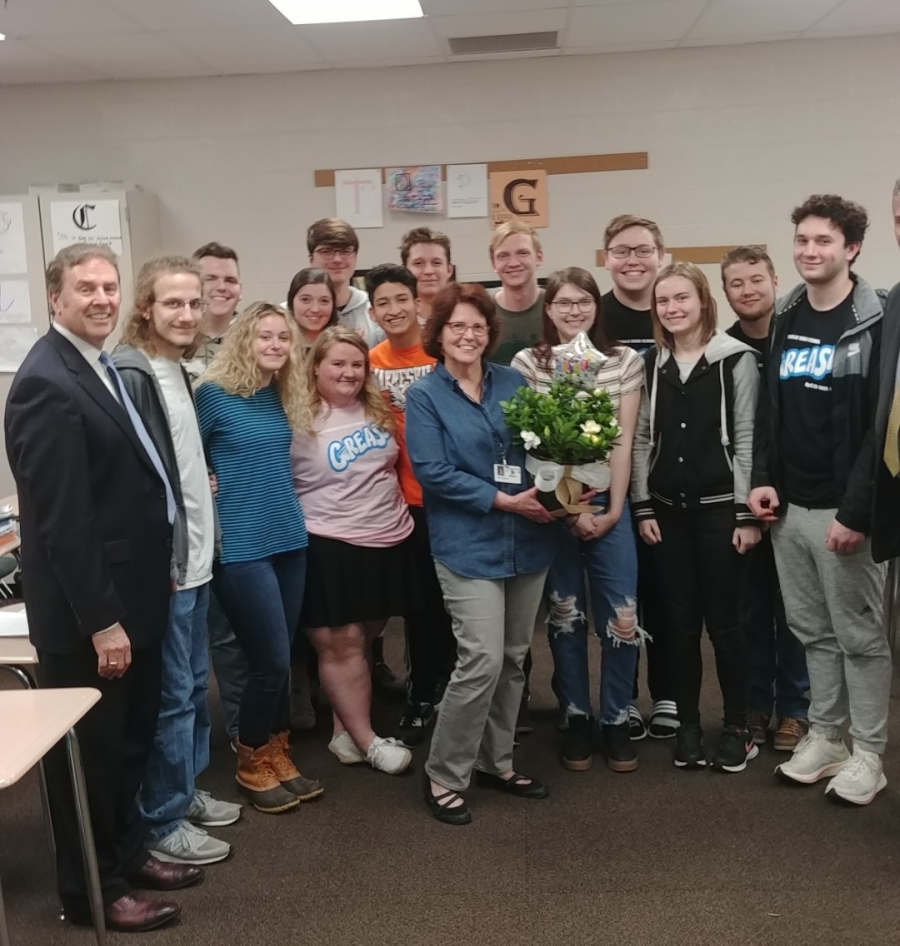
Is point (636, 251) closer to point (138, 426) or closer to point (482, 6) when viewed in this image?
point (138, 426)

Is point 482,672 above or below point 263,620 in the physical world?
below

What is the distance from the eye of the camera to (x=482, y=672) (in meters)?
2.50

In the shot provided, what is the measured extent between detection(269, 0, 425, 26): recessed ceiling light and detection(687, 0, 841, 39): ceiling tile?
4.89ft

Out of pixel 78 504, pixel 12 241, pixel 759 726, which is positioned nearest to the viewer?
pixel 78 504

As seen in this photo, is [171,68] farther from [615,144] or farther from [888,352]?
[888,352]

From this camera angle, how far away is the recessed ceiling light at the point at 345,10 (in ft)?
13.4

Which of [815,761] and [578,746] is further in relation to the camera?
[578,746]

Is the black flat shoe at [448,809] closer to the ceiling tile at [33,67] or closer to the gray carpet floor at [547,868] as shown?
the gray carpet floor at [547,868]

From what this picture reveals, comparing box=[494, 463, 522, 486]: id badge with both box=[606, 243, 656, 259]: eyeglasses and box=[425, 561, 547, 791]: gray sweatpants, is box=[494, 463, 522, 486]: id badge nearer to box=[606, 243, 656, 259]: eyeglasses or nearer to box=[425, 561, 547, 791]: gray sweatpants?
box=[425, 561, 547, 791]: gray sweatpants

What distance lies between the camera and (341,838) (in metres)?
2.56

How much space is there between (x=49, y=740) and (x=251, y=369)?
3.96ft

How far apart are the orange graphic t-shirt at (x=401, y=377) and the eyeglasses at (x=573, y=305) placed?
0.49 metres

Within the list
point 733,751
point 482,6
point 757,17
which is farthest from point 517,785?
point 757,17

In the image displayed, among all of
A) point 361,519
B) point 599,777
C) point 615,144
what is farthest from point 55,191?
point 599,777
